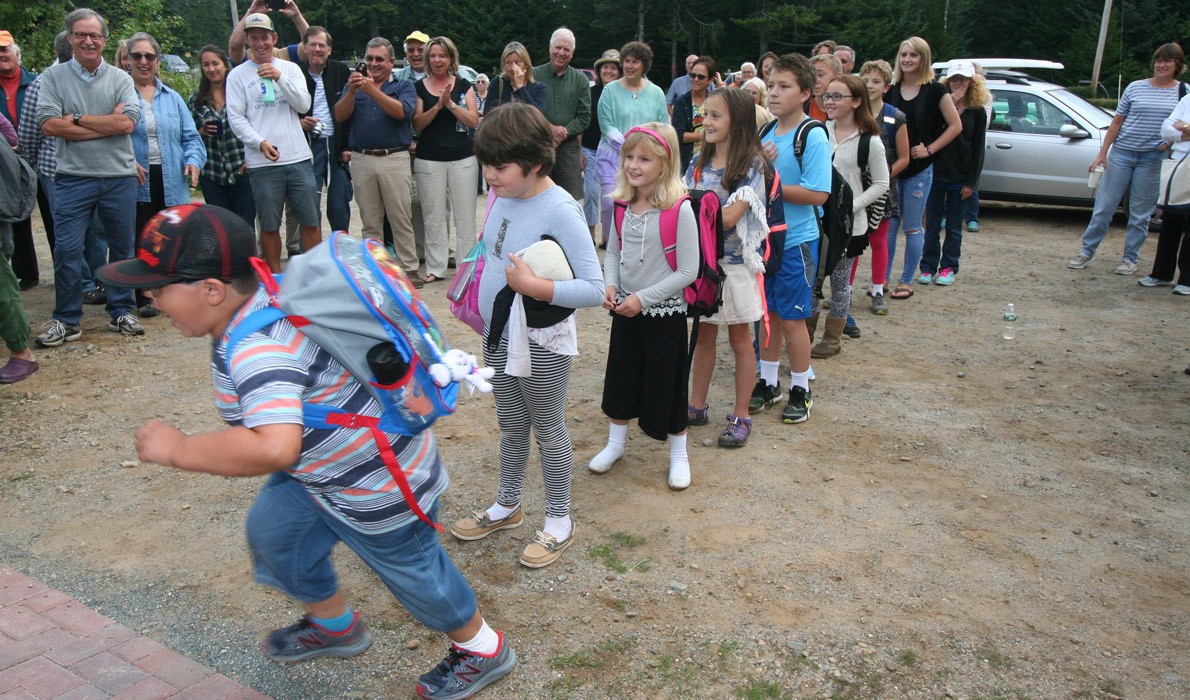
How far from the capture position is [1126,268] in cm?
864

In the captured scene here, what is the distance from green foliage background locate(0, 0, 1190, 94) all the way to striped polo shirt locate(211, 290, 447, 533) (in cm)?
3501

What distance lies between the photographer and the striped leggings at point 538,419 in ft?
11.5

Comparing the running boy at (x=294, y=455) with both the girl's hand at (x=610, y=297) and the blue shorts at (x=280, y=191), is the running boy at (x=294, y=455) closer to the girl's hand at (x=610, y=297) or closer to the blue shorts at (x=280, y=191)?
the girl's hand at (x=610, y=297)

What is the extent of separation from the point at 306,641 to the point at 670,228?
2.23 m

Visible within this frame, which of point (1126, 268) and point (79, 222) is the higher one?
point (79, 222)

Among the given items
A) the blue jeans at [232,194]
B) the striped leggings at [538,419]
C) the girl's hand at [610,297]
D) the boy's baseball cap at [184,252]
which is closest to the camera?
the boy's baseball cap at [184,252]

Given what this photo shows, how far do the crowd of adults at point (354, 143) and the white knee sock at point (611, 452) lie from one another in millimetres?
2126

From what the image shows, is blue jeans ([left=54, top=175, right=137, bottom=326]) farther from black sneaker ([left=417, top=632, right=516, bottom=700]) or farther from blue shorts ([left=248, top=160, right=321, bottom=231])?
black sneaker ([left=417, top=632, right=516, bottom=700])

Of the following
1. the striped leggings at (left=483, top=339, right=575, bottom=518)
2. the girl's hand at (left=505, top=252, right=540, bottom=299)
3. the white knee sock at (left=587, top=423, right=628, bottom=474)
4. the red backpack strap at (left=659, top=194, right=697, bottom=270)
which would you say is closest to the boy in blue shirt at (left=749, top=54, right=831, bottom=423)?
the red backpack strap at (left=659, top=194, right=697, bottom=270)

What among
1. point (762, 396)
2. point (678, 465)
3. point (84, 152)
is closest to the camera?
point (678, 465)

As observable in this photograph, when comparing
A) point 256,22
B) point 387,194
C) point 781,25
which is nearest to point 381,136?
point 387,194

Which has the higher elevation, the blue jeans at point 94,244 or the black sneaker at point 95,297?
the blue jeans at point 94,244

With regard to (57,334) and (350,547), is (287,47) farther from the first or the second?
(350,547)

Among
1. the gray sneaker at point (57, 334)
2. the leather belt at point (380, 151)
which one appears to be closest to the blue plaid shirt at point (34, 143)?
the gray sneaker at point (57, 334)
